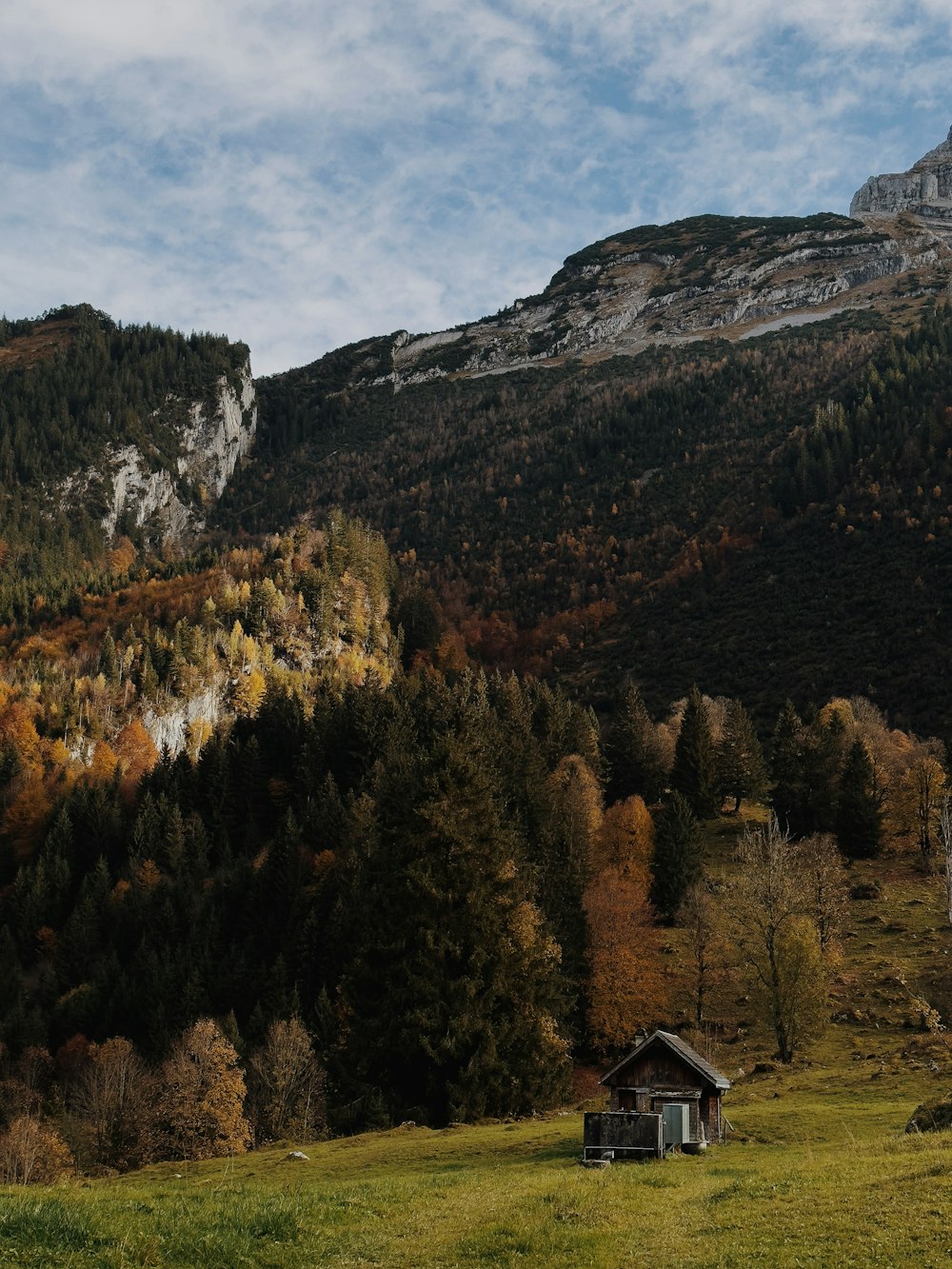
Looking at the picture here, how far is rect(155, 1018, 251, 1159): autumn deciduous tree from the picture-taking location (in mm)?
53750

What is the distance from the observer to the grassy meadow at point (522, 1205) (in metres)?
16.3

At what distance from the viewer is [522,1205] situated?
21.2 m

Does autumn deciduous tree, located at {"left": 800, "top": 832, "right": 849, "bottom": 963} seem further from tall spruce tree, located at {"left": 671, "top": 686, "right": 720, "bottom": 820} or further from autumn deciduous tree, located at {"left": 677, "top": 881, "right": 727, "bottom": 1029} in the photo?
tall spruce tree, located at {"left": 671, "top": 686, "right": 720, "bottom": 820}

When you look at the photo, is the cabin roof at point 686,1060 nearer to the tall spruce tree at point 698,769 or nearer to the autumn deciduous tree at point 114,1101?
the autumn deciduous tree at point 114,1101

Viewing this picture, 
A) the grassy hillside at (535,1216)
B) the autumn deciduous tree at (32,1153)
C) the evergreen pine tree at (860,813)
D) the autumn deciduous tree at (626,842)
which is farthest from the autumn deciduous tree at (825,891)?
the autumn deciduous tree at (32,1153)

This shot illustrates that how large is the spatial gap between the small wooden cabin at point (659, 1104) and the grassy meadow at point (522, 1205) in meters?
1.24

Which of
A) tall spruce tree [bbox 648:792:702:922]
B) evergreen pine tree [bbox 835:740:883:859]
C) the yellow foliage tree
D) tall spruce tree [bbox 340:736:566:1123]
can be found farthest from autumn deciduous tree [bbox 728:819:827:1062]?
the yellow foliage tree

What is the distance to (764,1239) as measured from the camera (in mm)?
17656

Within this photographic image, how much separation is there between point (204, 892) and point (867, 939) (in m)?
53.8

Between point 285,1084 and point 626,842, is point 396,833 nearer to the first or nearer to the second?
point 285,1084

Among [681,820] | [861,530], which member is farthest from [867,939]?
[861,530]

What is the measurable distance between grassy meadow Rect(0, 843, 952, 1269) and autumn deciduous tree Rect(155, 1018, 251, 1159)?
54.3 ft

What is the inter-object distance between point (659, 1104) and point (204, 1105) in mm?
27767

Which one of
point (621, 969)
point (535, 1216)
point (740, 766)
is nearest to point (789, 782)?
point (740, 766)
